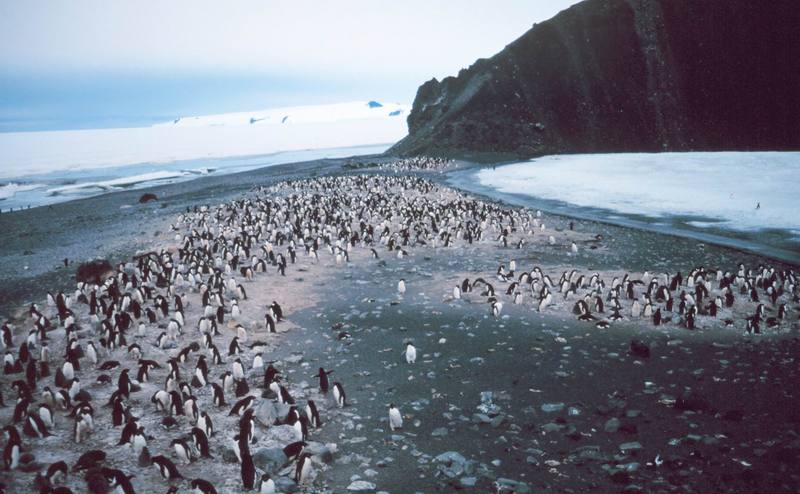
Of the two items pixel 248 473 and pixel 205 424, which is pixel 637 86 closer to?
pixel 205 424

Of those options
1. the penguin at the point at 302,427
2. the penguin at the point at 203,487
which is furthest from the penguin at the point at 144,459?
the penguin at the point at 302,427

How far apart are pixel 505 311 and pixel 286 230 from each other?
11.0 meters

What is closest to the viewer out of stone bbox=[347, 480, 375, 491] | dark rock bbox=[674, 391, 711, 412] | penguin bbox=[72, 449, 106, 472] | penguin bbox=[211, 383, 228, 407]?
stone bbox=[347, 480, 375, 491]

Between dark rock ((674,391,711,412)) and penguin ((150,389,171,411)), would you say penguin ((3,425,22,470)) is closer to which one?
penguin ((150,389,171,411))

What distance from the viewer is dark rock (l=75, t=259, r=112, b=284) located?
12855 millimetres

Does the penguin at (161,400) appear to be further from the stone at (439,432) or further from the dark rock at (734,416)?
the dark rock at (734,416)

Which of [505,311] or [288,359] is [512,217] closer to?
[505,311]

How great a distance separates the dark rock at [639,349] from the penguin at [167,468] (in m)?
6.99

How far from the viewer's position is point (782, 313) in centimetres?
936

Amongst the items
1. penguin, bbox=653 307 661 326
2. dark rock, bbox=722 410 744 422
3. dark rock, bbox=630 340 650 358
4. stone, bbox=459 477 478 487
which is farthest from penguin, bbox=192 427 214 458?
penguin, bbox=653 307 661 326

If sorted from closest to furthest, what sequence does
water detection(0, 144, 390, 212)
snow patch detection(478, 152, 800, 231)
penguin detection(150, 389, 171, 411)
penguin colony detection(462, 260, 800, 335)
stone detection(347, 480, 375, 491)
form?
stone detection(347, 480, 375, 491)
penguin detection(150, 389, 171, 411)
penguin colony detection(462, 260, 800, 335)
snow patch detection(478, 152, 800, 231)
water detection(0, 144, 390, 212)

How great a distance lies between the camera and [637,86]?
7212 centimetres

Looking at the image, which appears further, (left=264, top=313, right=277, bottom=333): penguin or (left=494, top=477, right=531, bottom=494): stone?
(left=264, top=313, right=277, bottom=333): penguin

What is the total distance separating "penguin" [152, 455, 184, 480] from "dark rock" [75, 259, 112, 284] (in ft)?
30.5
